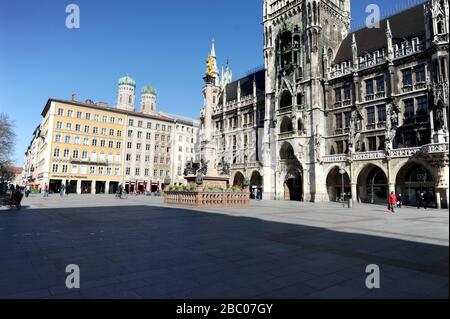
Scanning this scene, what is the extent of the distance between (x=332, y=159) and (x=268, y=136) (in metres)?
12.2

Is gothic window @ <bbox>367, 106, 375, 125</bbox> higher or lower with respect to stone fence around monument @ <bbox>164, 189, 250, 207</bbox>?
higher

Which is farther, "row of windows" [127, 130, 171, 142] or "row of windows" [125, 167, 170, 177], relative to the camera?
"row of windows" [127, 130, 171, 142]

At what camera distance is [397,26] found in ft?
128

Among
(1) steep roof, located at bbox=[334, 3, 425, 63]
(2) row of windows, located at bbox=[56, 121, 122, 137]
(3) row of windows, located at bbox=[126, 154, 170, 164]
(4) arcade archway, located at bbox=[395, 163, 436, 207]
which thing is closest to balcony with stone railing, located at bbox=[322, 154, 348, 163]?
(4) arcade archway, located at bbox=[395, 163, 436, 207]

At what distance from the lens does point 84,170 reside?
215 feet

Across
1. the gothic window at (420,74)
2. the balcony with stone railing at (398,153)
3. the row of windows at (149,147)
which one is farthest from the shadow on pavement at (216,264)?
the row of windows at (149,147)

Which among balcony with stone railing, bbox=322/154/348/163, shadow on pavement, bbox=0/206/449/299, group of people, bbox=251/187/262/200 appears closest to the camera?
shadow on pavement, bbox=0/206/449/299

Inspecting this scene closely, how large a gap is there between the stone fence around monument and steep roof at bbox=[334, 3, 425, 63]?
28540 mm

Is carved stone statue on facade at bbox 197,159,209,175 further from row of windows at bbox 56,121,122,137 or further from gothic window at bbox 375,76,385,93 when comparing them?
row of windows at bbox 56,121,122,137

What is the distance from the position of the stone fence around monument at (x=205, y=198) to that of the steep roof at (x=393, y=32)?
28.5 m

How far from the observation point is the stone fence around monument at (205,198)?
24.0 m

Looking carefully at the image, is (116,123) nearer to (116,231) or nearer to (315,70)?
(315,70)

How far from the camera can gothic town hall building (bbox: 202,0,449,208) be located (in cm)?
3084
